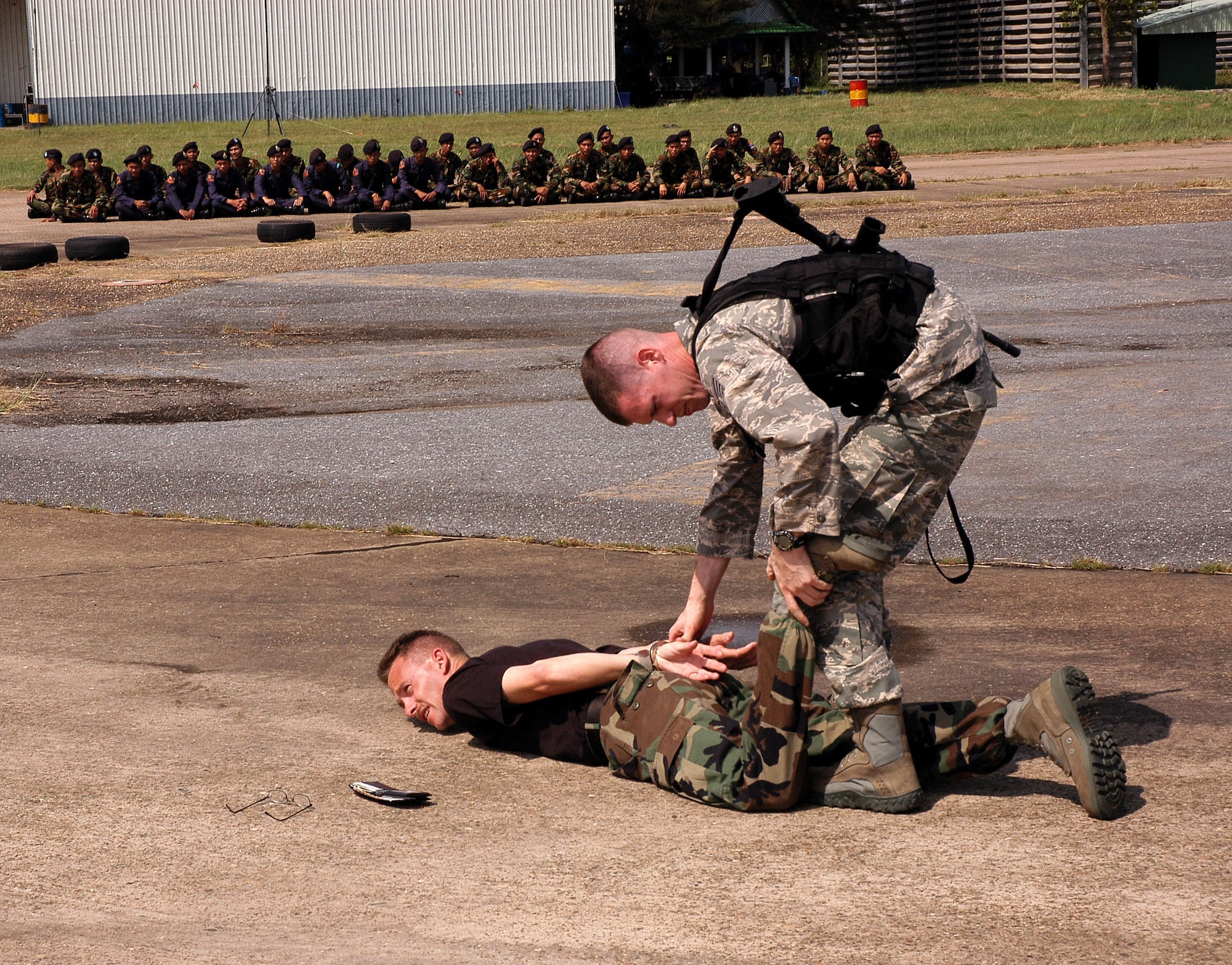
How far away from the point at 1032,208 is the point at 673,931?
16834 millimetres

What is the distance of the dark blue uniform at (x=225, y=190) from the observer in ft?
77.1

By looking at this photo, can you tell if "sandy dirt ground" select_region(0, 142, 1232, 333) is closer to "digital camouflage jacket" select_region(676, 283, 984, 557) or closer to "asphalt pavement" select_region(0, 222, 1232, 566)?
"asphalt pavement" select_region(0, 222, 1232, 566)

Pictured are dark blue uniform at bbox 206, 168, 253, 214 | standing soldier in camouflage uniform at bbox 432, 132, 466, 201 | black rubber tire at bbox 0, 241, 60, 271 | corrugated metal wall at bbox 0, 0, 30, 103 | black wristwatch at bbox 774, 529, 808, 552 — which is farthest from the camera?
corrugated metal wall at bbox 0, 0, 30, 103

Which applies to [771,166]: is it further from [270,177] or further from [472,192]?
[270,177]

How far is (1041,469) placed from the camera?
23.2 feet

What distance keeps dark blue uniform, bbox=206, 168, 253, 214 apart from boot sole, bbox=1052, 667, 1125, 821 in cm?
2212

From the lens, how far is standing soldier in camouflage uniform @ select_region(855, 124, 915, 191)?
74.1ft

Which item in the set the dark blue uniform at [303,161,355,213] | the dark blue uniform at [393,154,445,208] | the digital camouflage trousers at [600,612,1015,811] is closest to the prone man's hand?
the digital camouflage trousers at [600,612,1015,811]

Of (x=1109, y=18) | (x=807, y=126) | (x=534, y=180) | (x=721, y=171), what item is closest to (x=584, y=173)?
(x=534, y=180)

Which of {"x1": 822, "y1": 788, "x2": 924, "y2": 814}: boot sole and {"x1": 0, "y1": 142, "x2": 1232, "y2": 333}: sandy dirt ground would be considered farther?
{"x1": 0, "y1": 142, "x2": 1232, "y2": 333}: sandy dirt ground

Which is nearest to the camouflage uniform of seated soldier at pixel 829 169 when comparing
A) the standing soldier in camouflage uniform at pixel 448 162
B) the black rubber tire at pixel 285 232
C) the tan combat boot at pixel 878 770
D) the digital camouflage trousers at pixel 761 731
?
the standing soldier in camouflage uniform at pixel 448 162

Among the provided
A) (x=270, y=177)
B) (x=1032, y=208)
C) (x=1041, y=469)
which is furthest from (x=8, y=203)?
(x=1041, y=469)

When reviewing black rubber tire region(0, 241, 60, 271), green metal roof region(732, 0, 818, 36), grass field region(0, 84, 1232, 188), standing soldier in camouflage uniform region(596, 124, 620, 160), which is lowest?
black rubber tire region(0, 241, 60, 271)

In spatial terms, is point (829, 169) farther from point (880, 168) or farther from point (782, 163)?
point (880, 168)
